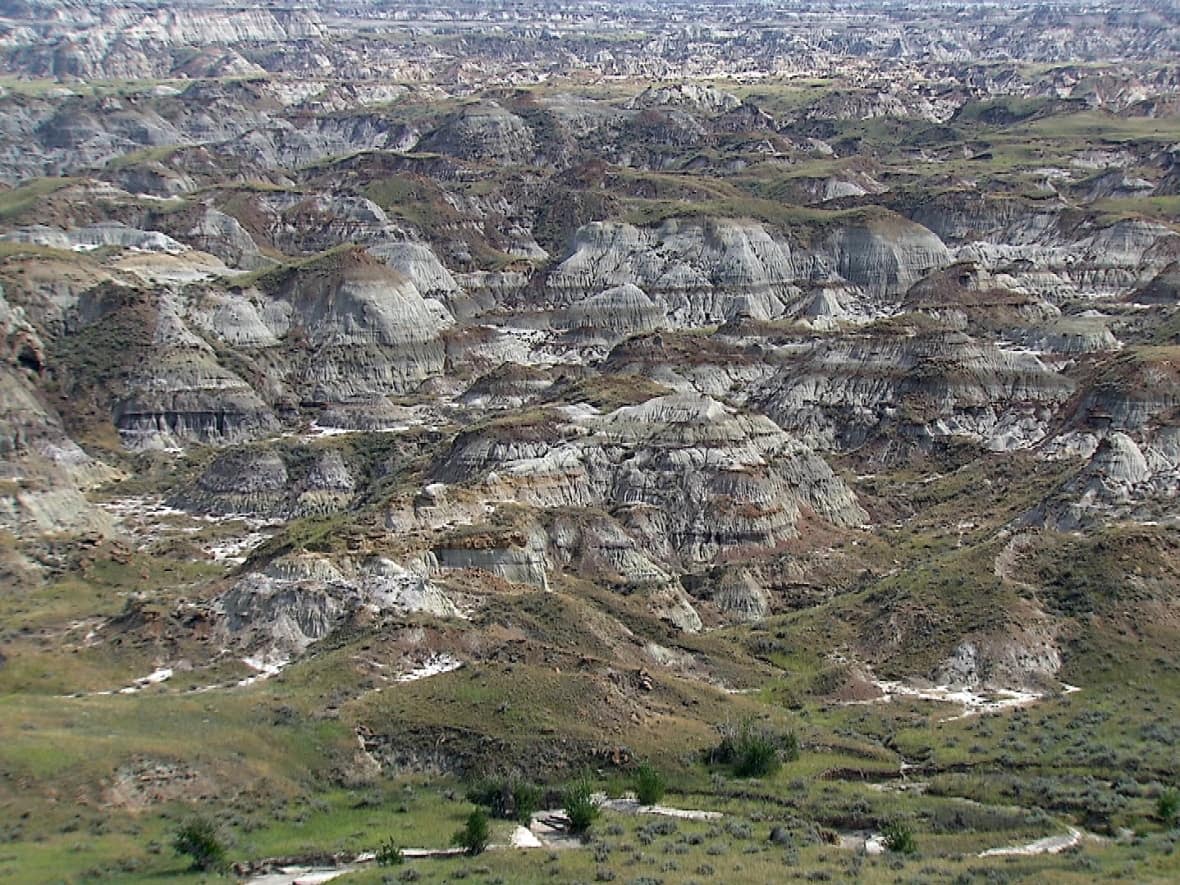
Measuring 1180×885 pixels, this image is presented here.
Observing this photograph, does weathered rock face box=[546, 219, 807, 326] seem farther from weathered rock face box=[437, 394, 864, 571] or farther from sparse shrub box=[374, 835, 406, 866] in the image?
sparse shrub box=[374, 835, 406, 866]

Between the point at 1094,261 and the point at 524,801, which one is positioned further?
the point at 1094,261

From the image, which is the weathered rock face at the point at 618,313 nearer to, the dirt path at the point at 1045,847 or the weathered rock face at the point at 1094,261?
the weathered rock face at the point at 1094,261

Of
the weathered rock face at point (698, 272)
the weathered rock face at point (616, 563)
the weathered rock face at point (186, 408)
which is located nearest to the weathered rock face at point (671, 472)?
the weathered rock face at point (616, 563)

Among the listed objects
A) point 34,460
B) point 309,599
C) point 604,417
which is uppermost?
point 604,417

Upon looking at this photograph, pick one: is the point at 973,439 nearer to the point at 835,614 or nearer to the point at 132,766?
the point at 835,614

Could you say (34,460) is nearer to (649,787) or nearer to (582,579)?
(582,579)

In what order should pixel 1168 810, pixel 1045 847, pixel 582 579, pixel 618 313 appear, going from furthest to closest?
pixel 618 313 < pixel 582 579 < pixel 1168 810 < pixel 1045 847

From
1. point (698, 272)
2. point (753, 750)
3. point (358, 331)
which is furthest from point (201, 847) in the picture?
point (698, 272)
